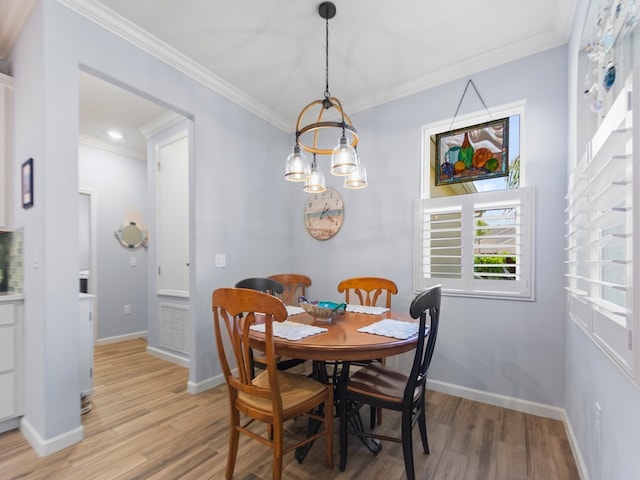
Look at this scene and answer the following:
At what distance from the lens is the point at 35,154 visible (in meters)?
1.91

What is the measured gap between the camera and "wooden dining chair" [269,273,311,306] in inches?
127

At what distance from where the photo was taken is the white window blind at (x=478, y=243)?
2.33 meters

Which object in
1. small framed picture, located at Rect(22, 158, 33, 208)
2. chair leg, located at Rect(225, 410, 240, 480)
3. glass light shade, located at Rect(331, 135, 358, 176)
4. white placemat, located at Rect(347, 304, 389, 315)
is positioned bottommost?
chair leg, located at Rect(225, 410, 240, 480)

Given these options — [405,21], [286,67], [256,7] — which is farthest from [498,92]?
[256,7]

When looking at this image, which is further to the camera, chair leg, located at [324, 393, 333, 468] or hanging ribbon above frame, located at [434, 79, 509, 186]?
hanging ribbon above frame, located at [434, 79, 509, 186]

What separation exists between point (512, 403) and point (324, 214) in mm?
2362

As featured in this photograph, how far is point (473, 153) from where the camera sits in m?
2.64

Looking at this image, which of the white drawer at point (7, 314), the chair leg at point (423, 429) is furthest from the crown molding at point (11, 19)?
the chair leg at point (423, 429)

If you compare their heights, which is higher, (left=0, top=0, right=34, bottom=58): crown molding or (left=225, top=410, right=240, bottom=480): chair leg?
(left=0, top=0, right=34, bottom=58): crown molding

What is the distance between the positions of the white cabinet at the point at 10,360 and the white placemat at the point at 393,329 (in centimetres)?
227

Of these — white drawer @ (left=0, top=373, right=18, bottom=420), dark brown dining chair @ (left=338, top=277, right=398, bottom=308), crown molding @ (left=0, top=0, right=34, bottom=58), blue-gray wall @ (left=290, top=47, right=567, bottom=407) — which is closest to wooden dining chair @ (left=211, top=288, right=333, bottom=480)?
dark brown dining chair @ (left=338, top=277, right=398, bottom=308)

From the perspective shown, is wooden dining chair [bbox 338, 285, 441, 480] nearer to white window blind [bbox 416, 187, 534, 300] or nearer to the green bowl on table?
the green bowl on table

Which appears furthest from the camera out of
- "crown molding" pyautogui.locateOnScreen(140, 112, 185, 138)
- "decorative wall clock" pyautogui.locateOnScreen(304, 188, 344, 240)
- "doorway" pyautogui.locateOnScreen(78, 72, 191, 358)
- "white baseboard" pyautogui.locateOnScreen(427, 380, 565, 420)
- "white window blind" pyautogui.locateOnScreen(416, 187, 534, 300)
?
"doorway" pyautogui.locateOnScreen(78, 72, 191, 358)

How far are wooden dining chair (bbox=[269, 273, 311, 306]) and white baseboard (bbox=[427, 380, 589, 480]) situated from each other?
1.52 m
